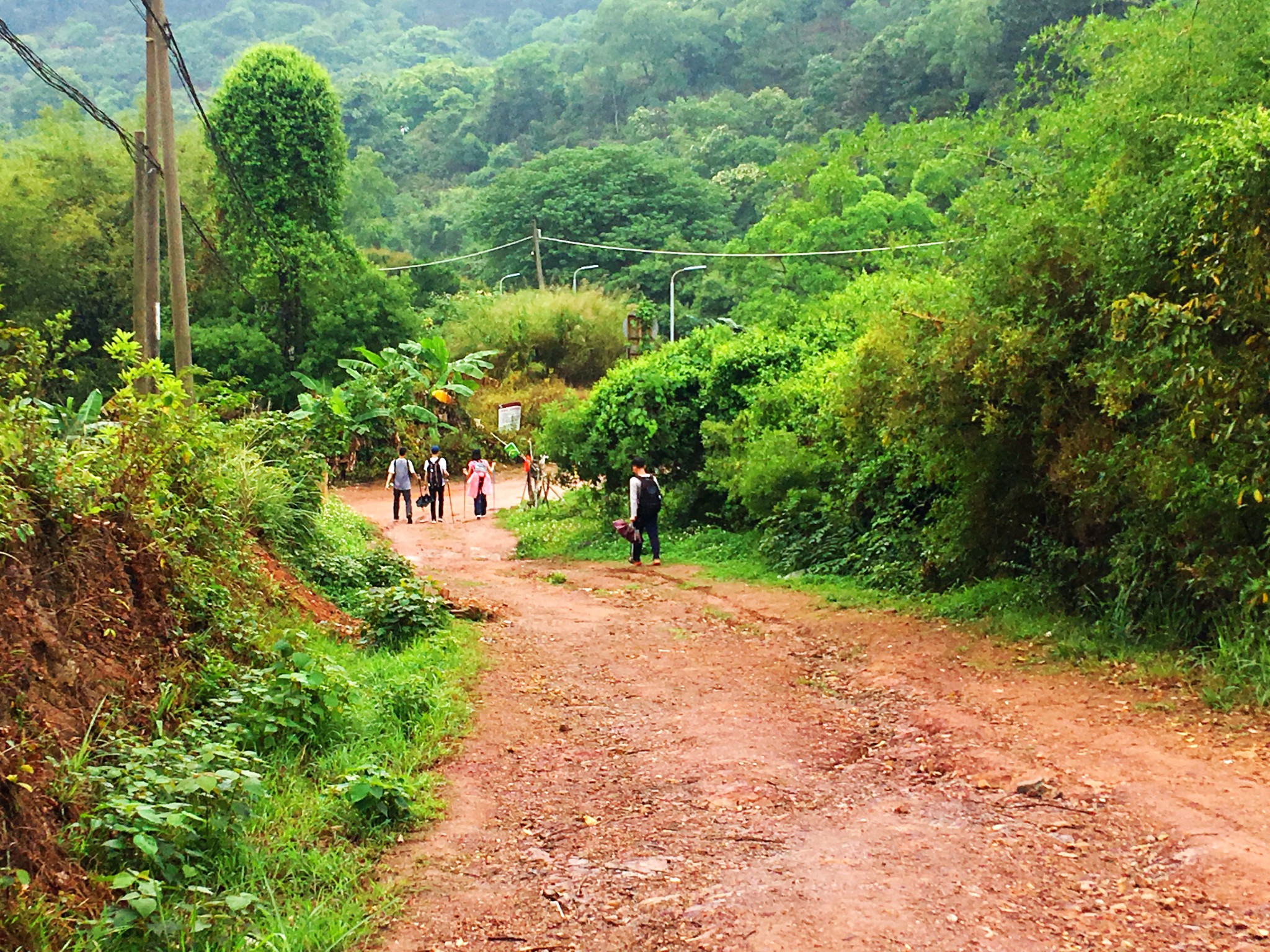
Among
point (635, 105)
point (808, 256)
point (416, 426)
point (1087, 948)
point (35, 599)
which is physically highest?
point (635, 105)

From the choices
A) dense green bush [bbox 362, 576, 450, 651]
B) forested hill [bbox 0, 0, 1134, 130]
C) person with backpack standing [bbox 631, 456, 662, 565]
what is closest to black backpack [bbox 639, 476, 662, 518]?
person with backpack standing [bbox 631, 456, 662, 565]

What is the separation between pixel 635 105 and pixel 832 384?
81.5 meters

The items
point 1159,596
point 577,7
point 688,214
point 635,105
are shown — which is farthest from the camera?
point 577,7

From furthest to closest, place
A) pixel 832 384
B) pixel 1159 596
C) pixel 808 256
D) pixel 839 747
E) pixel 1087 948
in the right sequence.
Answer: pixel 808 256
pixel 832 384
pixel 1159 596
pixel 839 747
pixel 1087 948

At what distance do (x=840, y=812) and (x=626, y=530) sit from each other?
490 inches

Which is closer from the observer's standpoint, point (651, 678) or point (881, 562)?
point (651, 678)

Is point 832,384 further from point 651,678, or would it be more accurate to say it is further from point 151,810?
point 151,810

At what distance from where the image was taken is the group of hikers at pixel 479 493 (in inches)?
690

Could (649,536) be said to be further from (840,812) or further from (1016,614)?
(840,812)

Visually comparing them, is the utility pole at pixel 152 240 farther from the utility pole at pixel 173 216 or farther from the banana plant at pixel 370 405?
the banana plant at pixel 370 405

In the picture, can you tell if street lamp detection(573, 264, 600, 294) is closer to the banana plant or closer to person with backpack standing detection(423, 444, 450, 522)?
person with backpack standing detection(423, 444, 450, 522)

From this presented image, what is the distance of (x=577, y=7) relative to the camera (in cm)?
13538

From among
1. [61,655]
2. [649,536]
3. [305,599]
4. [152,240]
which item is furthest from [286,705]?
[152,240]

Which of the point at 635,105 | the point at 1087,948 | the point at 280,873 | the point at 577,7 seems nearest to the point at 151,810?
the point at 280,873
